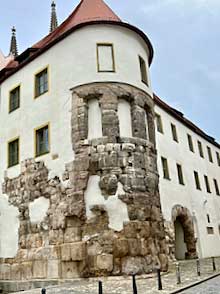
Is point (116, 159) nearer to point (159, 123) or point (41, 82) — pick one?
point (41, 82)

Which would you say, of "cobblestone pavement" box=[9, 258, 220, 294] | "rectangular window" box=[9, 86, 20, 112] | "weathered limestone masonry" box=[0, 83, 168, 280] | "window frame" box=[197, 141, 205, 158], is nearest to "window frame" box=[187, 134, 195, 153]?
"window frame" box=[197, 141, 205, 158]

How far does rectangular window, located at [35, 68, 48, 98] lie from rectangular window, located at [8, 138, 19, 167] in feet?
8.55

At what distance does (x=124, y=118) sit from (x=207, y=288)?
7.56m

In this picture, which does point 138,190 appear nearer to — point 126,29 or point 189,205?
point 126,29

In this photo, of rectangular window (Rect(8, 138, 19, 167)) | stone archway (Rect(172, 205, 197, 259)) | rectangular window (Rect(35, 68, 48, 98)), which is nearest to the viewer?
rectangular window (Rect(35, 68, 48, 98))

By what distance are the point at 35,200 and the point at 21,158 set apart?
2457 millimetres

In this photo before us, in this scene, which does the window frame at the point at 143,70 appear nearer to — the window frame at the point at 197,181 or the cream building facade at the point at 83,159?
the cream building facade at the point at 83,159

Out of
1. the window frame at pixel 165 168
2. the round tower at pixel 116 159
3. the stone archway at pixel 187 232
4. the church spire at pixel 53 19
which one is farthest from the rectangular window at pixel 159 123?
the church spire at pixel 53 19

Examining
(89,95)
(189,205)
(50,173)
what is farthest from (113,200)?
(189,205)

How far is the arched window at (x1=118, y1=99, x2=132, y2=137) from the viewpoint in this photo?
14.3 meters

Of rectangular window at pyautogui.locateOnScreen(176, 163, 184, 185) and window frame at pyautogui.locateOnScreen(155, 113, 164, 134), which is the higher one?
window frame at pyautogui.locateOnScreen(155, 113, 164, 134)

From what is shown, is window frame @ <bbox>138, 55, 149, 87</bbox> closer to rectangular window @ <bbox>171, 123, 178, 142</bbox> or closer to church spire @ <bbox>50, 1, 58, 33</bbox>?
rectangular window @ <bbox>171, 123, 178, 142</bbox>

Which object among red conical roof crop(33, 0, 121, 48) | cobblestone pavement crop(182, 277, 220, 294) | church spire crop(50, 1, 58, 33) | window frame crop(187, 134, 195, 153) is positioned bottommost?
cobblestone pavement crop(182, 277, 220, 294)

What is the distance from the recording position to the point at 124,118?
1456 centimetres
